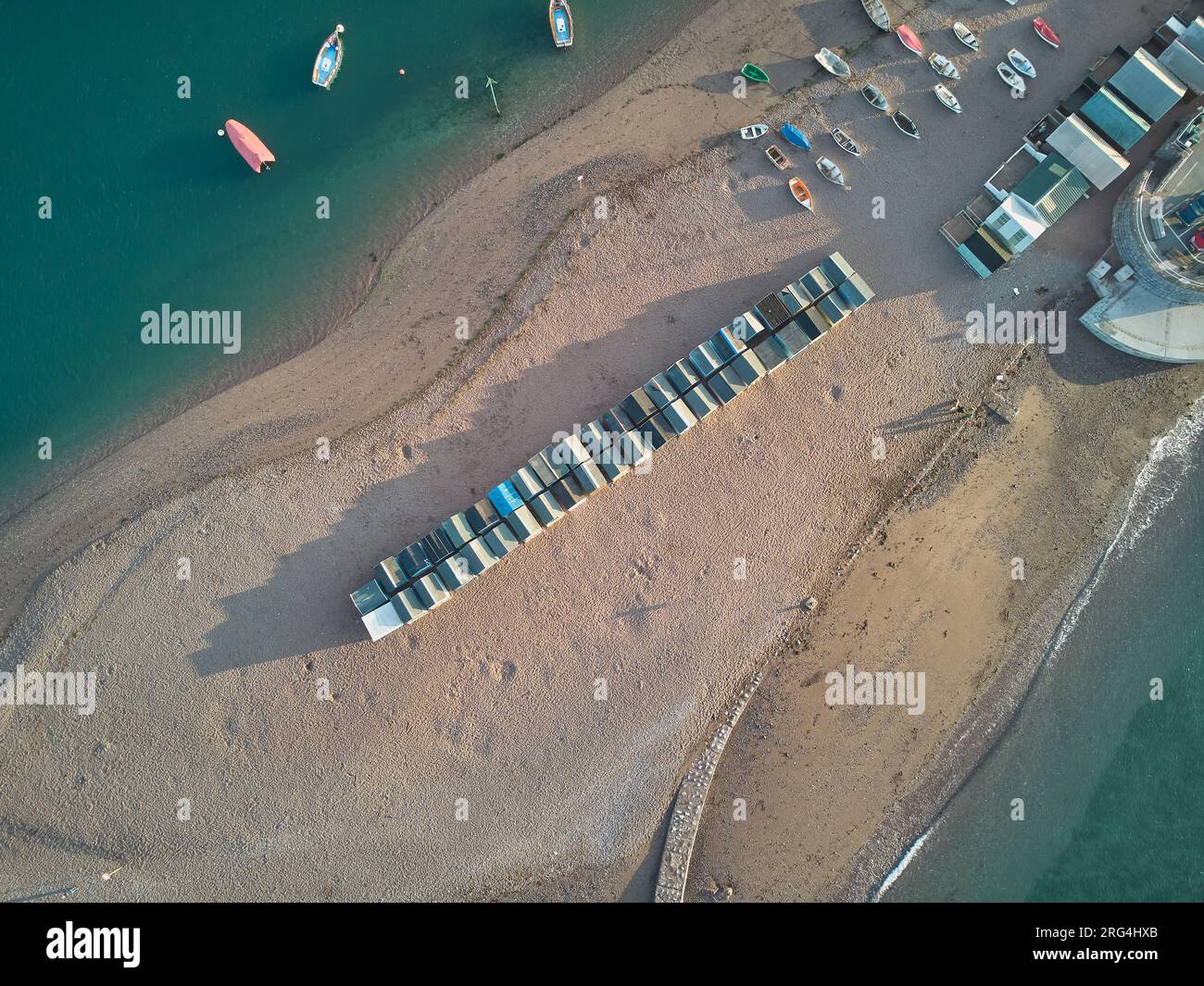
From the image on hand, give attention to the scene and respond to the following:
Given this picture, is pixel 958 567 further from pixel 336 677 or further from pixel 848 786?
pixel 336 677

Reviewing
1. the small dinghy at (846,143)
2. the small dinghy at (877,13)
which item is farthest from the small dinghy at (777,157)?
the small dinghy at (877,13)

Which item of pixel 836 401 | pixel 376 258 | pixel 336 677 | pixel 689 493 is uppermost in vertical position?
pixel 376 258

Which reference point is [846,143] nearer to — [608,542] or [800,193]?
[800,193]

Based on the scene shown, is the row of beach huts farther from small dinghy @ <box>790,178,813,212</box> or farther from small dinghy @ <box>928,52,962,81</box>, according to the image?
small dinghy @ <box>928,52,962,81</box>

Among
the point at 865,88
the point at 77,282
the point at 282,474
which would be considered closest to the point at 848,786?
the point at 282,474

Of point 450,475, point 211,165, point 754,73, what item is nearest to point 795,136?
point 754,73

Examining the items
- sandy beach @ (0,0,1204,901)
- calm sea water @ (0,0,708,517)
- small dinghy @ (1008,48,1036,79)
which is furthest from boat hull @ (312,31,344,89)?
small dinghy @ (1008,48,1036,79)
